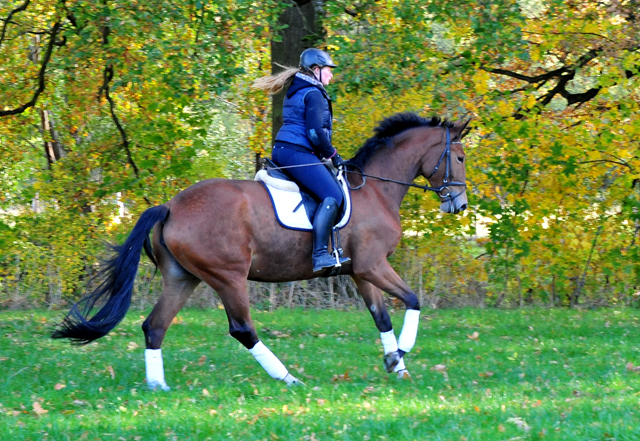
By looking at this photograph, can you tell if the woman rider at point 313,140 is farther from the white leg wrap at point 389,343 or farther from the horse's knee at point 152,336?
the horse's knee at point 152,336

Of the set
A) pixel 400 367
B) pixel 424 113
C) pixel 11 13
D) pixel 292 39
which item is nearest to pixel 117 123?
pixel 11 13

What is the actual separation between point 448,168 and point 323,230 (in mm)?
1774

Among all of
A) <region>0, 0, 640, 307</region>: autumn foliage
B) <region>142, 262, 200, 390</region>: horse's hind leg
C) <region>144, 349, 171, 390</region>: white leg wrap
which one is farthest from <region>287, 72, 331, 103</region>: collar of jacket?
<region>0, 0, 640, 307</region>: autumn foliage

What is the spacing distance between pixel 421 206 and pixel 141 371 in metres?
7.02

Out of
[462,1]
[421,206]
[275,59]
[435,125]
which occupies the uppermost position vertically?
[462,1]

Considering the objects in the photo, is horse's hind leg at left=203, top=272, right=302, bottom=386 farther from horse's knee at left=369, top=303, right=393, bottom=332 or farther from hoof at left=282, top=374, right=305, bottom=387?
horse's knee at left=369, top=303, right=393, bottom=332

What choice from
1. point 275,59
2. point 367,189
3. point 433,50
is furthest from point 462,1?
point 367,189

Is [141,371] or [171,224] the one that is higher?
[171,224]

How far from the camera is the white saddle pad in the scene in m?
7.39

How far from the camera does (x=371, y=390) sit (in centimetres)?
687

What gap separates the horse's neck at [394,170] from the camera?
26.5 ft

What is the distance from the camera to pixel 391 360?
7.68 meters

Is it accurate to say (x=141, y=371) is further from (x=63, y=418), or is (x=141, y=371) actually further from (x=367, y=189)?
(x=367, y=189)

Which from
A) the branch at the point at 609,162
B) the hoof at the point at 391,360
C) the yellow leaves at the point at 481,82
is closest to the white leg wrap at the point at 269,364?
the hoof at the point at 391,360
